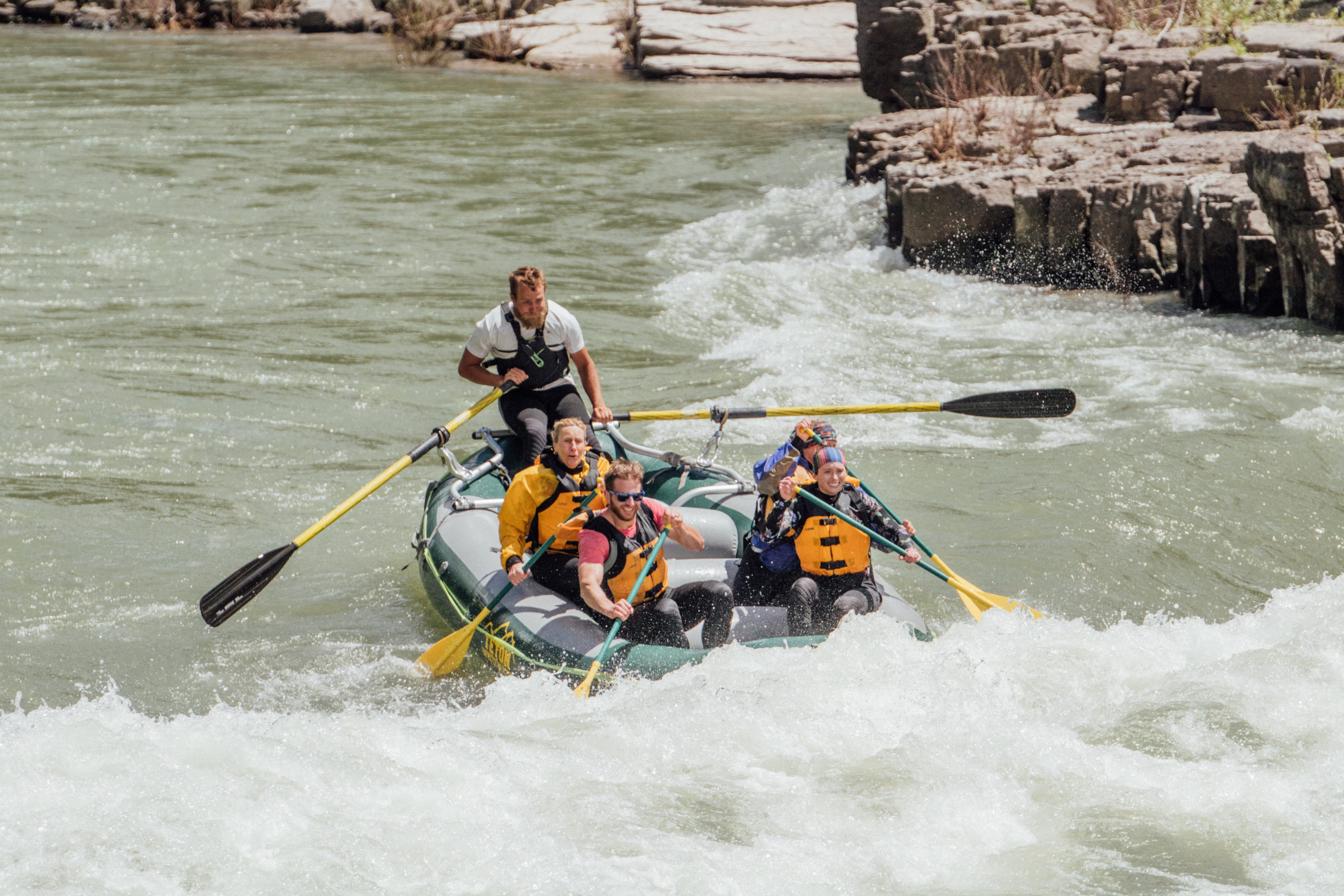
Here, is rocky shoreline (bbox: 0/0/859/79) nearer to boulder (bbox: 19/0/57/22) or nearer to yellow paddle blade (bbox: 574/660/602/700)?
boulder (bbox: 19/0/57/22)

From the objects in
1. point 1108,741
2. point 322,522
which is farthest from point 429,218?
point 1108,741

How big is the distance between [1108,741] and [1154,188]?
690cm

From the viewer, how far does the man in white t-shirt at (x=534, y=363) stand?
653 centimetres

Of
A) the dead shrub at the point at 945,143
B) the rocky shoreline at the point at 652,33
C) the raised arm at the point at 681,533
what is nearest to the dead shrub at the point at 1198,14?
the dead shrub at the point at 945,143

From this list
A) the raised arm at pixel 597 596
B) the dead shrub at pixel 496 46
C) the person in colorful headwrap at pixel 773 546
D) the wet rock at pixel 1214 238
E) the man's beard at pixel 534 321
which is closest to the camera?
the raised arm at pixel 597 596

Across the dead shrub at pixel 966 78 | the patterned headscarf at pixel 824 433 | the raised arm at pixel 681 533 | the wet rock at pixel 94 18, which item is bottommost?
the raised arm at pixel 681 533

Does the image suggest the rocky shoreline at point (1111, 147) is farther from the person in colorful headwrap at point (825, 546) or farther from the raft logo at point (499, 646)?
the raft logo at point (499, 646)

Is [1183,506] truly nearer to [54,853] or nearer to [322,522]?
[322,522]

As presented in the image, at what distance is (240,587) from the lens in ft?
18.4

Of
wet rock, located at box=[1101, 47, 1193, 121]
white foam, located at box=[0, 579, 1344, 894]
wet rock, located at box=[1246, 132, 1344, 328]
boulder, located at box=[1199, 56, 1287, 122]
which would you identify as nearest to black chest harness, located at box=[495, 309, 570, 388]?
white foam, located at box=[0, 579, 1344, 894]

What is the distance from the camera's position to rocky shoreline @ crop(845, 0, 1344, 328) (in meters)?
9.72

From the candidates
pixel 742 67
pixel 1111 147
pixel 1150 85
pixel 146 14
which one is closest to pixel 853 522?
pixel 1111 147

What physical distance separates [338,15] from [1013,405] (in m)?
23.3

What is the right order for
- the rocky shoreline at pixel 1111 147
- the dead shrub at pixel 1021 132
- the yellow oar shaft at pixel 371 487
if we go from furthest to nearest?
1. the dead shrub at pixel 1021 132
2. the rocky shoreline at pixel 1111 147
3. the yellow oar shaft at pixel 371 487
